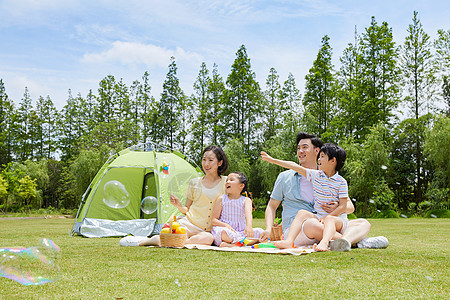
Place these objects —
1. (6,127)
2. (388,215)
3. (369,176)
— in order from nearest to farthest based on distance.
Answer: (388,215)
(369,176)
(6,127)

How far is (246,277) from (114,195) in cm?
334

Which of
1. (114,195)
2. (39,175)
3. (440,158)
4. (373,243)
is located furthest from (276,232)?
(39,175)

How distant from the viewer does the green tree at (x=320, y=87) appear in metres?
26.2

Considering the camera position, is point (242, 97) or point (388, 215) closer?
point (388, 215)

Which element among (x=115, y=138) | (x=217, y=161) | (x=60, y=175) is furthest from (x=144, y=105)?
(x=217, y=161)

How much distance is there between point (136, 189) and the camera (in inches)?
362

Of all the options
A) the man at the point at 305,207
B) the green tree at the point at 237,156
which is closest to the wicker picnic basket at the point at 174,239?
the man at the point at 305,207

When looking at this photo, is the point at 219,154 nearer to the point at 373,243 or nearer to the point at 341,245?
the point at 341,245

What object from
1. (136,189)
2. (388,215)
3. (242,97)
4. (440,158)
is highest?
(242,97)

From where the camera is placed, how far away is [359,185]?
1998 centimetres

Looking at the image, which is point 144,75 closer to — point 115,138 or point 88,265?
point 115,138

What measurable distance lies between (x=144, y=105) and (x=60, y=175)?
28.8 ft

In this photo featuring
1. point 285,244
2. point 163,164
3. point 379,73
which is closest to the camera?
point 285,244

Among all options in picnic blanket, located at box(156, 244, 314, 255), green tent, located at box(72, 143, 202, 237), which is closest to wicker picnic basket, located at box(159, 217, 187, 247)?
picnic blanket, located at box(156, 244, 314, 255)
